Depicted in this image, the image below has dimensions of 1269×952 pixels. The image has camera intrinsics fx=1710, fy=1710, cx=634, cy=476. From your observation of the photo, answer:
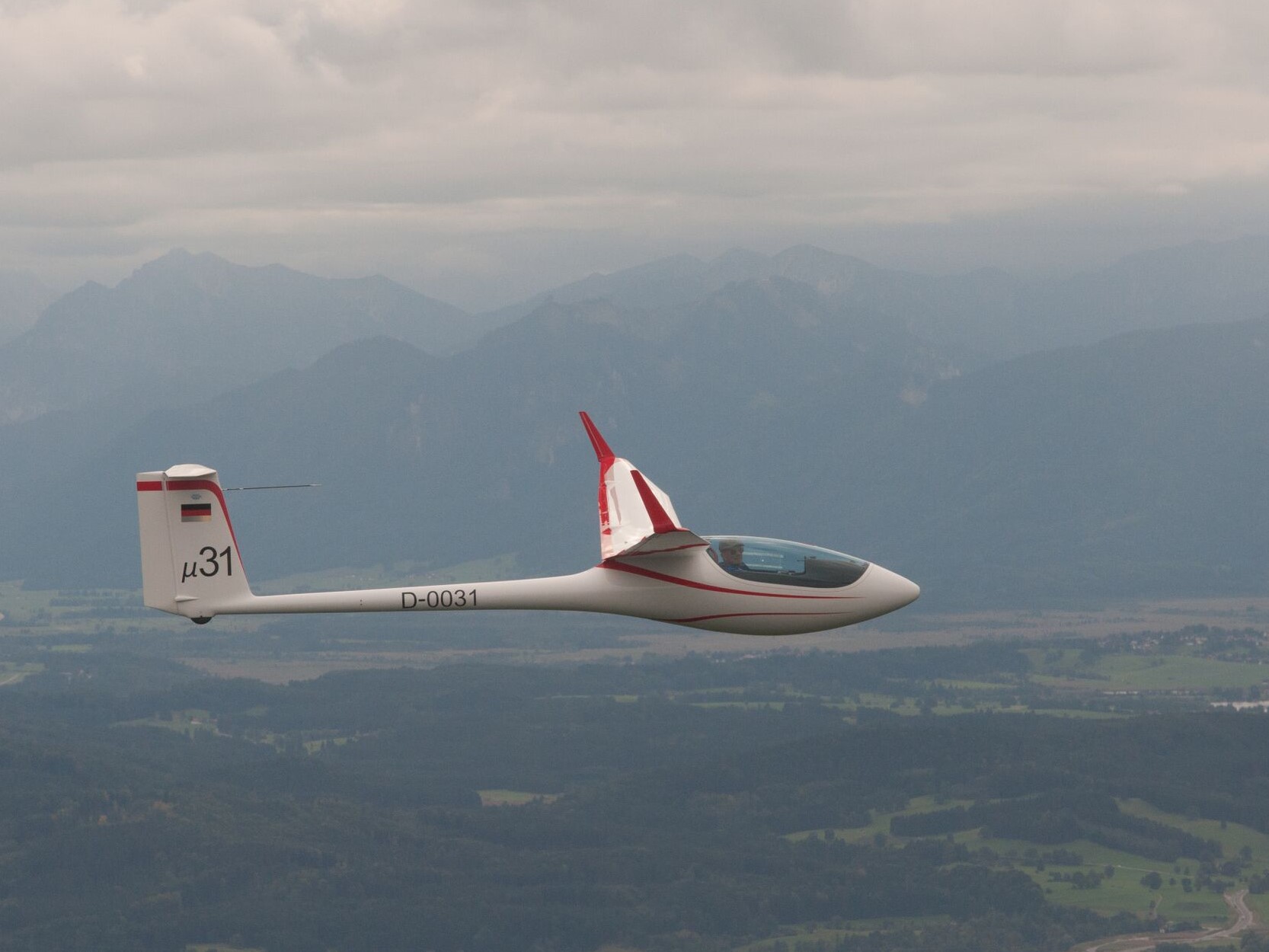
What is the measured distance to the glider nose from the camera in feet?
194

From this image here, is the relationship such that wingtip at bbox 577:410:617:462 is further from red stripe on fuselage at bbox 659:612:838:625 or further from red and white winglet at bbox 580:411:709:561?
red stripe on fuselage at bbox 659:612:838:625

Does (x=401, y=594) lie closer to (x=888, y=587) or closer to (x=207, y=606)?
(x=207, y=606)

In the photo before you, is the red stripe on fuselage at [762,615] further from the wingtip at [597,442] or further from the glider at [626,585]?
the wingtip at [597,442]

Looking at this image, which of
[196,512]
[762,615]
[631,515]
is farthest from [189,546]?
[762,615]

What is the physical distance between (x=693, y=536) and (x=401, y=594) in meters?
10.7

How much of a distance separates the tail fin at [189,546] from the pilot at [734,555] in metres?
16.4

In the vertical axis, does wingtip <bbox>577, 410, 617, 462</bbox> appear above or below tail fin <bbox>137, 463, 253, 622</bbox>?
above

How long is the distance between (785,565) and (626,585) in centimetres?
560

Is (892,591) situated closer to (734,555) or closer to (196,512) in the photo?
(734,555)

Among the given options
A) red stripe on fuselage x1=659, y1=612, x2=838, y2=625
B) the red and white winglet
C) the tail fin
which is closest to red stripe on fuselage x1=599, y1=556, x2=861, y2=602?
red stripe on fuselage x1=659, y1=612, x2=838, y2=625

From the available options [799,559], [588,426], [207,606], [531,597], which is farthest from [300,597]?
[799,559]

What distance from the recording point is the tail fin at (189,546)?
56.8 m

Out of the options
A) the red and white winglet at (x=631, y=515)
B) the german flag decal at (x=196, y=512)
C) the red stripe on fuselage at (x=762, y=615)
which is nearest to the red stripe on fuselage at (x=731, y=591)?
the red stripe on fuselage at (x=762, y=615)

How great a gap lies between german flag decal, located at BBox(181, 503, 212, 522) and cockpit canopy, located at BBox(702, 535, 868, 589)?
1690cm
